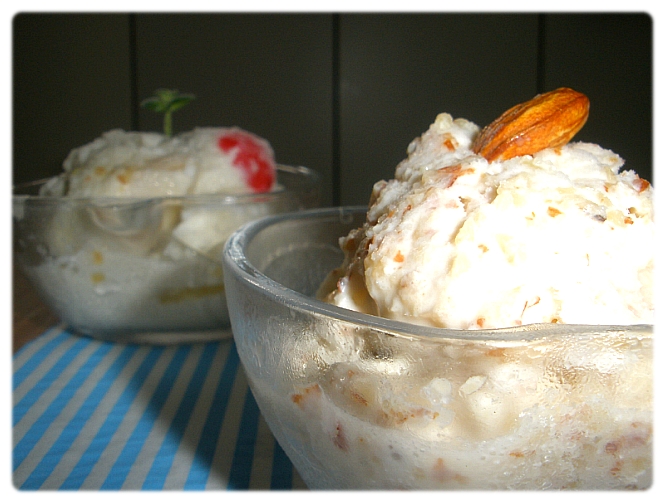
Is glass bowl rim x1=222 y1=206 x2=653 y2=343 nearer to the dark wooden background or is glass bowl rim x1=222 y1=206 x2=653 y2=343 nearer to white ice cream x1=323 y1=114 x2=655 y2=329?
white ice cream x1=323 y1=114 x2=655 y2=329

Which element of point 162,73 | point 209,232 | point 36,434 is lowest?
point 36,434

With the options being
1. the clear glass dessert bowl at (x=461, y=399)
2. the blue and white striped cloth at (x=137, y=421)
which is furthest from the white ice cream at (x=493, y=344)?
the blue and white striped cloth at (x=137, y=421)

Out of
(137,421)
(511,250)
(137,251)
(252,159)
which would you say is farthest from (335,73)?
(511,250)

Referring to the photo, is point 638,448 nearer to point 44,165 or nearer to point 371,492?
point 371,492

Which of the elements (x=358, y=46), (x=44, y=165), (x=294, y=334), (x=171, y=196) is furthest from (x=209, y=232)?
(x=44, y=165)

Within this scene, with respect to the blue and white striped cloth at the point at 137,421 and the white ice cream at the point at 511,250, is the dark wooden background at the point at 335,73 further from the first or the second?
the white ice cream at the point at 511,250

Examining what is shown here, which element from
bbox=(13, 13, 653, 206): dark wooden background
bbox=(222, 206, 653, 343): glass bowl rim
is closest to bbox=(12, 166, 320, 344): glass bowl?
bbox=(222, 206, 653, 343): glass bowl rim
